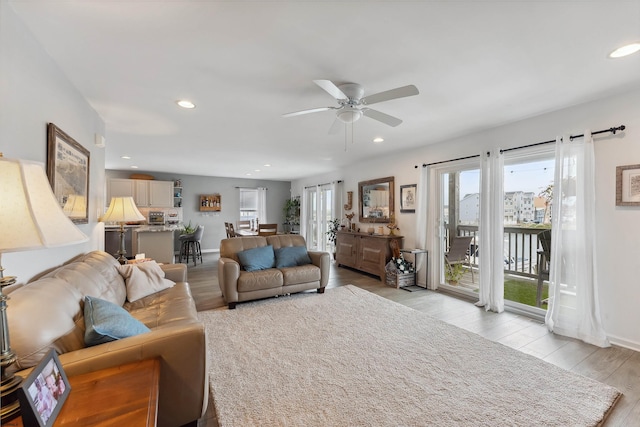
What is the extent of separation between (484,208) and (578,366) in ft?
6.52

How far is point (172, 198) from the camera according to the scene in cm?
784

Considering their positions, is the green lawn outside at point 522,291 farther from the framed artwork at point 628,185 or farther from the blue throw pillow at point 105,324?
the blue throw pillow at point 105,324

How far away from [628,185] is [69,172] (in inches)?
200

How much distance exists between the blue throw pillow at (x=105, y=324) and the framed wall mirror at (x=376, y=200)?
4.65 metres

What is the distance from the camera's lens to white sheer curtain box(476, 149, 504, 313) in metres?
3.59

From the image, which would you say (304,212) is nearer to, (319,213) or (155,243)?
(319,213)

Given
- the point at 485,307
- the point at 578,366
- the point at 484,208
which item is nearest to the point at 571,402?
the point at 578,366

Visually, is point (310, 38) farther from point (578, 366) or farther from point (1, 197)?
point (578, 366)

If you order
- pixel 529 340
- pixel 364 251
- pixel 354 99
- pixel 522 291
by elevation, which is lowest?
pixel 529 340

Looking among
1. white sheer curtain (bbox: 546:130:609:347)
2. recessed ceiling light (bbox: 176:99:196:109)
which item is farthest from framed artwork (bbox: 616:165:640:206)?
recessed ceiling light (bbox: 176:99:196:109)

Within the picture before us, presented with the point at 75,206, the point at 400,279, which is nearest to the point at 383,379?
the point at 400,279

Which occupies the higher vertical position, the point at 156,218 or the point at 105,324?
the point at 156,218

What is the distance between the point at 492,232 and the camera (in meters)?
3.65

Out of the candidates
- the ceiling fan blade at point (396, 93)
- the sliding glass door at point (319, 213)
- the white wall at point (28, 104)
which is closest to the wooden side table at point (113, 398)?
the white wall at point (28, 104)
